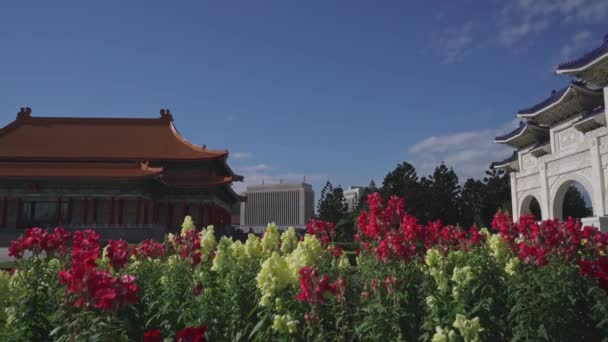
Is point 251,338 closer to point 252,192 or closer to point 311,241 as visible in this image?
point 311,241

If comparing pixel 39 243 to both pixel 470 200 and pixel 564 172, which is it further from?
pixel 470 200

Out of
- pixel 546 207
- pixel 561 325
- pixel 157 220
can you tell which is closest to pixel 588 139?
pixel 546 207

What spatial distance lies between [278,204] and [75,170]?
340 feet

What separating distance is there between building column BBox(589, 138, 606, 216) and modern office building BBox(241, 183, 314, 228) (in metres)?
111

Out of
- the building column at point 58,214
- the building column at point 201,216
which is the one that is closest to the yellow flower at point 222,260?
the building column at point 58,214

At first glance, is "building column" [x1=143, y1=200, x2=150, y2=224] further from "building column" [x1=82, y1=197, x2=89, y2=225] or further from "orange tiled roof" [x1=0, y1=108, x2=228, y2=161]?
"orange tiled roof" [x1=0, y1=108, x2=228, y2=161]

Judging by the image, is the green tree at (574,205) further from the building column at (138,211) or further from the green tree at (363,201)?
the building column at (138,211)

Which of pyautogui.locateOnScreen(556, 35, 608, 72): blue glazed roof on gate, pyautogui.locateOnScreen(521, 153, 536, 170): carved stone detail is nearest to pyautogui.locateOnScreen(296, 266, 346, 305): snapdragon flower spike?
pyautogui.locateOnScreen(556, 35, 608, 72): blue glazed roof on gate

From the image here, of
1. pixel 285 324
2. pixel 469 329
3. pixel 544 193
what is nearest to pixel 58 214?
pixel 544 193

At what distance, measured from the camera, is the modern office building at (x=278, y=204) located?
5202 inches

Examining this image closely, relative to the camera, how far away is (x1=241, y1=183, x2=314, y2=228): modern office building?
433ft

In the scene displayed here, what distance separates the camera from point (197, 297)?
4539mm

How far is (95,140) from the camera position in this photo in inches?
1409

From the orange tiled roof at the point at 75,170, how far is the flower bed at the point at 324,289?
24948 mm
